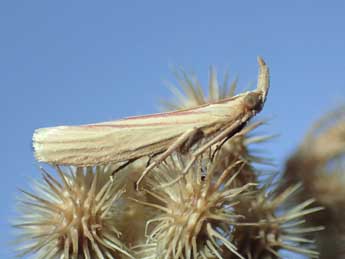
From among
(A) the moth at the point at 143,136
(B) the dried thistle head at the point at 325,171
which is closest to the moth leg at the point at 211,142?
(A) the moth at the point at 143,136

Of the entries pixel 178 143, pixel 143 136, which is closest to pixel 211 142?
pixel 178 143

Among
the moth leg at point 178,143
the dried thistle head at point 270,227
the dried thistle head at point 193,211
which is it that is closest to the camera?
the moth leg at point 178,143

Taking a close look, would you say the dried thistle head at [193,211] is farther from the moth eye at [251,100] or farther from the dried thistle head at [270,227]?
the moth eye at [251,100]

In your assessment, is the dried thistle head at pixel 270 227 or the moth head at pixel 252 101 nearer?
the moth head at pixel 252 101

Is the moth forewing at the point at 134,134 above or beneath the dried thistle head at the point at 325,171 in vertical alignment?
above

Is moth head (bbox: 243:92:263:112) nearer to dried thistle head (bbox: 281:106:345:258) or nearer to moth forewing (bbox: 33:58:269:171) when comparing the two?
moth forewing (bbox: 33:58:269:171)

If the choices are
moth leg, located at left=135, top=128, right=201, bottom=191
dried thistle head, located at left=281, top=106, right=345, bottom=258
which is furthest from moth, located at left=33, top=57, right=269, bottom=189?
dried thistle head, located at left=281, top=106, right=345, bottom=258

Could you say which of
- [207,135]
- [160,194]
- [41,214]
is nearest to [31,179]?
[41,214]
